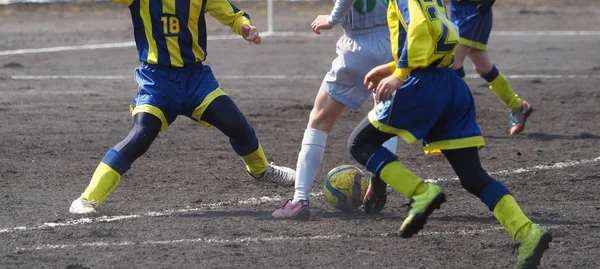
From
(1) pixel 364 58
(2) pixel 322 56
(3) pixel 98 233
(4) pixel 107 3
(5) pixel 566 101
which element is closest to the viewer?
(3) pixel 98 233

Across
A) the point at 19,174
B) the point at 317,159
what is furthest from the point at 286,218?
the point at 19,174

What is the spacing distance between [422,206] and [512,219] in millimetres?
478

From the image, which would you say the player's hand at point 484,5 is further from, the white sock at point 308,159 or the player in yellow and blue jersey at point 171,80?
the white sock at point 308,159

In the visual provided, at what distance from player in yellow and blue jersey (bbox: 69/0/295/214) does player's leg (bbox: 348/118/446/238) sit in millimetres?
1517

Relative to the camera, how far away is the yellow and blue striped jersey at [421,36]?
16.8 feet

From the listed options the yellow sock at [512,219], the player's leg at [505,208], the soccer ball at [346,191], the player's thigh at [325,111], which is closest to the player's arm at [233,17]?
the player's thigh at [325,111]

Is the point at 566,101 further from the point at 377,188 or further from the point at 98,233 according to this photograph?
the point at 98,233

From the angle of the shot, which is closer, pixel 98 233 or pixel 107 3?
pixel 98 233

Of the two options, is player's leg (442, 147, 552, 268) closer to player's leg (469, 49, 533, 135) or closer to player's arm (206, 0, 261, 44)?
player's arm (206, 0, 261, 44)

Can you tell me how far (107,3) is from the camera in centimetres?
2448

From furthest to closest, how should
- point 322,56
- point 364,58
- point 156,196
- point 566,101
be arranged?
point 322,56
point 566,101
point 156,196
point 364,58

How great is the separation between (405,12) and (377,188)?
1735 mm

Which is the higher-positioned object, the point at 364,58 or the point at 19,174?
the point at 364,58

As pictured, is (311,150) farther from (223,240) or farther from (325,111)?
(223,240)
